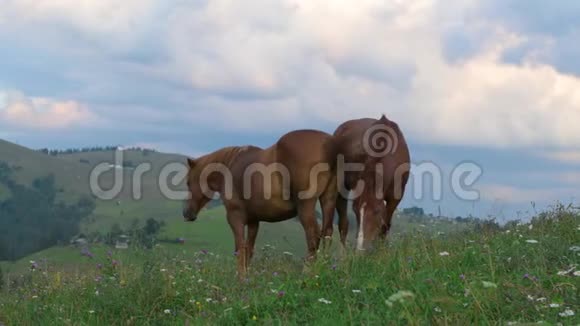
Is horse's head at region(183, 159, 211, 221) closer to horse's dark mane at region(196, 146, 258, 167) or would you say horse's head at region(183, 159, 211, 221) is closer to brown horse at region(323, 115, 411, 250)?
horse's dark mane at region(196, 146, 258, 167)

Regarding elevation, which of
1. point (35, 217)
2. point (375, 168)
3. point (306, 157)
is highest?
point (306, 157)

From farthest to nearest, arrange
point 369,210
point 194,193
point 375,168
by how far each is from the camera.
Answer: point 194,193 → point 375,168 → point 369,210

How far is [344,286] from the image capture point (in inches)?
314

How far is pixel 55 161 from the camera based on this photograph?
19562 cm

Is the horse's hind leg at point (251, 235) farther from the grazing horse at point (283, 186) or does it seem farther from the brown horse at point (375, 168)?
the brown horse at point (375, 168)

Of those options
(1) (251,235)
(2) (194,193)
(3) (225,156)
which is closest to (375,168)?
(1) (251,235)

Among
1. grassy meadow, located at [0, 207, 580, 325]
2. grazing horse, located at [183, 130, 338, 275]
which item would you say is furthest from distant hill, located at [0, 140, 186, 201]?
grassy meadow, located at [0, 207, 580, 325]

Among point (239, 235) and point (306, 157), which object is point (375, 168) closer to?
point (306, 157)

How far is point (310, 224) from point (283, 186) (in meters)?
0.83

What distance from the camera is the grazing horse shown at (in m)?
11.7

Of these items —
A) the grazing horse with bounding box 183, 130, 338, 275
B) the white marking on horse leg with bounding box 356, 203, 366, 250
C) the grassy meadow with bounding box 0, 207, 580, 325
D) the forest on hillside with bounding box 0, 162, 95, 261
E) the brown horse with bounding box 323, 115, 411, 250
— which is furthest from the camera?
the forest on hillside with bounding box 0, 162, 95, 261

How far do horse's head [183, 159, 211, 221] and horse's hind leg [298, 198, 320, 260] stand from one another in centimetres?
272

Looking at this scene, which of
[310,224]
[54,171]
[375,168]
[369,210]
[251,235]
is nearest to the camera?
[369,210]

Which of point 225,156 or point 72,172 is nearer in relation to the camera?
point 225,156
